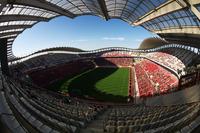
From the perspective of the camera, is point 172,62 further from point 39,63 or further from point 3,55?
point 39,63

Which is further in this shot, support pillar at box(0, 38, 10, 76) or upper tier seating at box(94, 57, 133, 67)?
upper tier seating at box(94, 57, 133, 67)

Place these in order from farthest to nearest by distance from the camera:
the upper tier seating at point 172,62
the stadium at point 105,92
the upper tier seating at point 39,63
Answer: the upper tier seating at point 39,63
the upper tier seating at point 172,62
the stadium at point 105,92

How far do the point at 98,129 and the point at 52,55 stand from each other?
238 feet

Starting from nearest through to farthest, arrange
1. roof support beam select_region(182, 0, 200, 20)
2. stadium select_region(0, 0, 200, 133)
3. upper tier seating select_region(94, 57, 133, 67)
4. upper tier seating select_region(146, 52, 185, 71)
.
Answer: stadium select_region(0, 0, 200, 133) < roof support beam select_region(182, 0, 200, 20) < upper tier seating select_region(146, 52, 185, 71) < upper tier seating select_region(94, 57, 133, 67)

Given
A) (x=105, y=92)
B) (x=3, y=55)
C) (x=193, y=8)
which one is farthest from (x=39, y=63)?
(x=193, y=8)

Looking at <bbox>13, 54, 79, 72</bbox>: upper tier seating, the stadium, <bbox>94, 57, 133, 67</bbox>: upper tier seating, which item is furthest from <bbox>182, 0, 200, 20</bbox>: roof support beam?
<bbox>94, 57, 133, 67</bbox>: upper tier seating

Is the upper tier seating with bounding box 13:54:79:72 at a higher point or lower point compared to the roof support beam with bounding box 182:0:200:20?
lower

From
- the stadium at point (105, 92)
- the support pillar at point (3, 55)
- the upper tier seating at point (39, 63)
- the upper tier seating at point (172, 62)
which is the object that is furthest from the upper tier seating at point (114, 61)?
the support pillar at point (3, 55)

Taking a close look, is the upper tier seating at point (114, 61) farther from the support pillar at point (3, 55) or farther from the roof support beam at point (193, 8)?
the roof support beam at point (193, 8)

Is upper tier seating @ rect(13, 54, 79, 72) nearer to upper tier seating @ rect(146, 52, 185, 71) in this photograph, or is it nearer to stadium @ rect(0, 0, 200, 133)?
stadium @ rect(0, 0, 200, 133)

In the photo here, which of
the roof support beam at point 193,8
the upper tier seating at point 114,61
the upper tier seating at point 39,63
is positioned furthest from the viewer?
the upper tier seating at point 114,61

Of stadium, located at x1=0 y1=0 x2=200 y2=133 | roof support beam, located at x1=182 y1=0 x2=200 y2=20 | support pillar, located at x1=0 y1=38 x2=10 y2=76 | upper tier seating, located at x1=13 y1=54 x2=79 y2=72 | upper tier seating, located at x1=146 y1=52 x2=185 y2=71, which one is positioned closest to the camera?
stadium, located at x1=0 y1=0 x2=200 y2=133

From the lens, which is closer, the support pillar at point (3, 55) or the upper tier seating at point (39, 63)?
the support pillar at point (3, 55)

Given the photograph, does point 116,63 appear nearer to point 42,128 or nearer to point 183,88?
point 183,88
